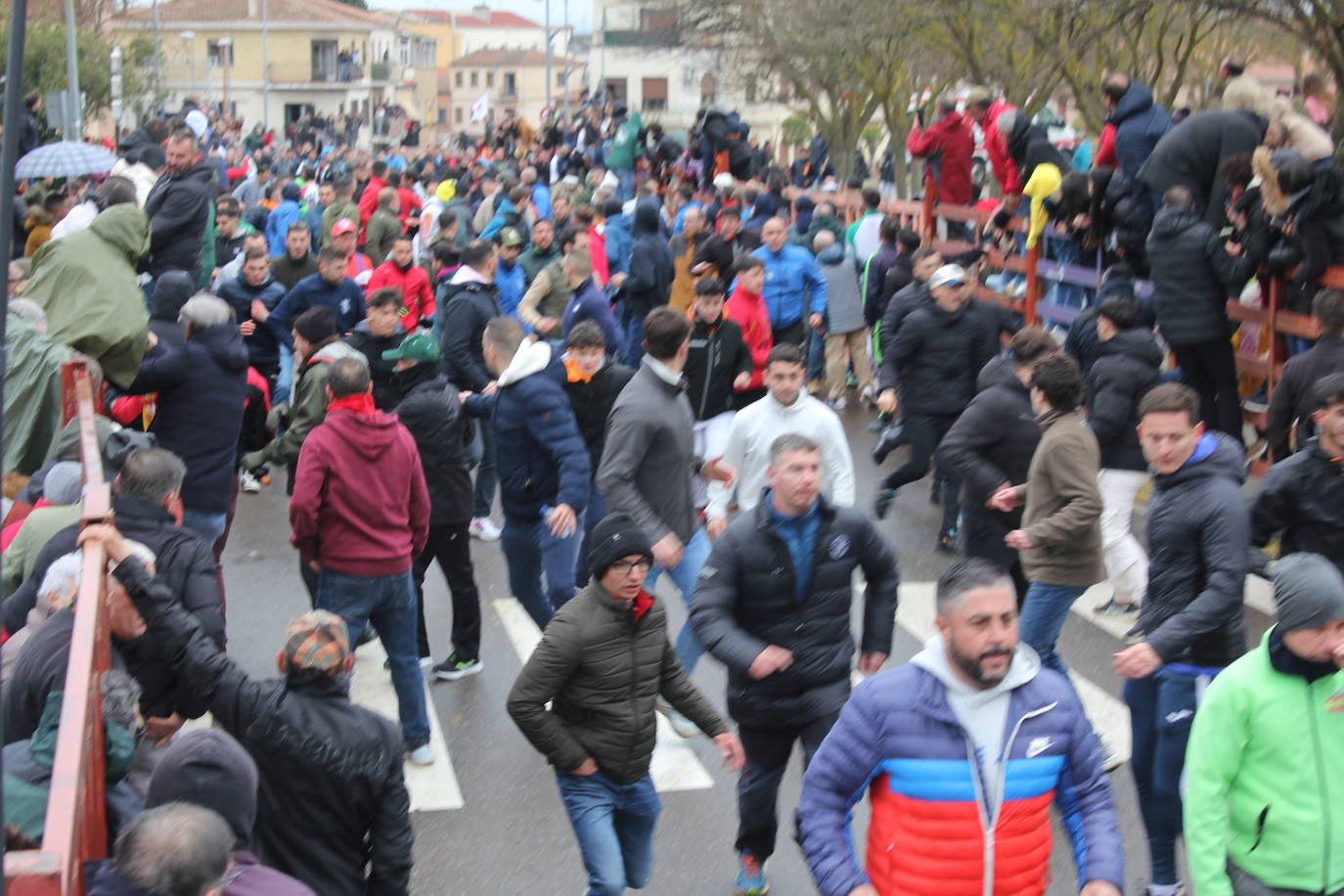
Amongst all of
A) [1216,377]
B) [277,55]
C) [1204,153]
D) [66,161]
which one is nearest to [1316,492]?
[1216,377]

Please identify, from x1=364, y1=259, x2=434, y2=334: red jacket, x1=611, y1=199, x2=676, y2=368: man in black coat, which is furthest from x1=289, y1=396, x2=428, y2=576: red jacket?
x1=611, y1=199, x2=676, y2=368: man in black coat

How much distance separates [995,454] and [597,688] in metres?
3.53

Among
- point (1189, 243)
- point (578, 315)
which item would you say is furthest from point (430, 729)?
point (1189, 243)

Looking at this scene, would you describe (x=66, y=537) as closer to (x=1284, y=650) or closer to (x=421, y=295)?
(x=1284, y=650)

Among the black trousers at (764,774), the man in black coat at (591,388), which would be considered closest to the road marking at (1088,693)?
the black trousers at (764,774)

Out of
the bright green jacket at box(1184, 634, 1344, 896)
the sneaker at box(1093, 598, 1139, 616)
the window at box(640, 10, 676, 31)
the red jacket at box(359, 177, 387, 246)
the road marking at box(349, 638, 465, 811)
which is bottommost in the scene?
the road marking at box(349, 638, 465, 811)

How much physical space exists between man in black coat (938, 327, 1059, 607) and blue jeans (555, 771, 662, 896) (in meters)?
2.98

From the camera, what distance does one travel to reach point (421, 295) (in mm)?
14344

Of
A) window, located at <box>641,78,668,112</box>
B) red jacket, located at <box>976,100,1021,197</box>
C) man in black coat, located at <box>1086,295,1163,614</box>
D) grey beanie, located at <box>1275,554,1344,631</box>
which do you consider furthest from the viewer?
window, located at <box>641,78,668,112</box>

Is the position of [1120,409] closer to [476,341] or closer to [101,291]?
[476,341]

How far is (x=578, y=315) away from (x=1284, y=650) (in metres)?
8.14

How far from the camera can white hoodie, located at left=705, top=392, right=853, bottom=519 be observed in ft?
26.7

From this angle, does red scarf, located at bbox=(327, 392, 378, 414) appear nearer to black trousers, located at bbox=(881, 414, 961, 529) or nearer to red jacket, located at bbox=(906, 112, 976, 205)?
black trousers, located at bbox=(881, 414, 961, 529)

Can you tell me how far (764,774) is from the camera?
6.46m
